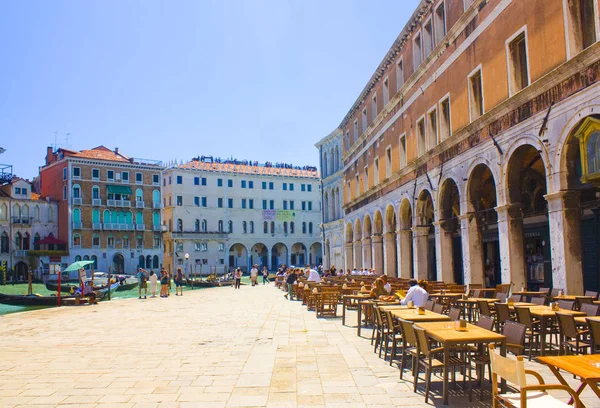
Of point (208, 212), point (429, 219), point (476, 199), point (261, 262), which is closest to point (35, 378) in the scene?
point (476, 199)

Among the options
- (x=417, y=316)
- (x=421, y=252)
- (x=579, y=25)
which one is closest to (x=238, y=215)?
(x=421, y=252)

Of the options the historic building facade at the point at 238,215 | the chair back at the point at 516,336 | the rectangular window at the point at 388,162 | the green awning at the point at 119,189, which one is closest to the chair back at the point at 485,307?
the chair back at the point at 516,336

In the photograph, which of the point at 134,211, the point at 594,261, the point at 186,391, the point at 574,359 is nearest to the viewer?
the point at 574,359

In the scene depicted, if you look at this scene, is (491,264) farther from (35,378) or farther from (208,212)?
(208,212)

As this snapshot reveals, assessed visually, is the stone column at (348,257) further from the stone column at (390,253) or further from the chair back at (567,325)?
the chair back at (567,325)

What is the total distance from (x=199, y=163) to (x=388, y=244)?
44382mm

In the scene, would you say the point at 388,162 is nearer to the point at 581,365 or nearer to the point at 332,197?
the point at 332,197

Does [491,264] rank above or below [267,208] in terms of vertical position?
below

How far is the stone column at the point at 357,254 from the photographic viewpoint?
35.2m

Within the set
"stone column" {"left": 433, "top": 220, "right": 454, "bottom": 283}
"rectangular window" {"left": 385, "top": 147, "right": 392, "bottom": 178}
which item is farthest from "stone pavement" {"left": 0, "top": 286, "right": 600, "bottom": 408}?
"rectangular window" {"left": 385, "top": 147, "right": 392, "bottom": 178}

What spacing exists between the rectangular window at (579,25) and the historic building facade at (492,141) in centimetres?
2

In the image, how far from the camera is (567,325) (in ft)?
23.9

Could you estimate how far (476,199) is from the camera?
16.7m

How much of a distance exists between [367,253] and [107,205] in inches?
1284
